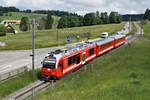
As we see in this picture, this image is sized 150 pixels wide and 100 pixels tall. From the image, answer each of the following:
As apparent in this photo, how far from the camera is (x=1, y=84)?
809 inches

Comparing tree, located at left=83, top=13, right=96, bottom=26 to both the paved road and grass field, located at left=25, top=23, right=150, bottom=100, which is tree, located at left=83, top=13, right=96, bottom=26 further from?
grass field, located at left=25, top=23, right=150, bottom=100

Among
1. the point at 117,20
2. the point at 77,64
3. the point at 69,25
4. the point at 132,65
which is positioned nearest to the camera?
the point at 77,64

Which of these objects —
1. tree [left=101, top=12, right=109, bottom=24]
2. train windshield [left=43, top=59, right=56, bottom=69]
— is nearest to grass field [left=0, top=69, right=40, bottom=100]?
train windshield [left=43, top=59, right=56, bottom=69]

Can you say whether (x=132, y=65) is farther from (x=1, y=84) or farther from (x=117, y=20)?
(x=117, y=20)

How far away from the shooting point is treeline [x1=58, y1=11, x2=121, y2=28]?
15579 cm

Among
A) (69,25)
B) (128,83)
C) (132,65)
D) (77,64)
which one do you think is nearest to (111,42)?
(132,65)

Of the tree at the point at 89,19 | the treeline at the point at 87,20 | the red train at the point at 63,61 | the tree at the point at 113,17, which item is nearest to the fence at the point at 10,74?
the red train at the point at 63,61

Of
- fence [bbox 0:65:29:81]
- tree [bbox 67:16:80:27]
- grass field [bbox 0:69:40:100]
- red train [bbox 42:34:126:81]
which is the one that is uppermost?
tree [bbox 67:16:80:27]

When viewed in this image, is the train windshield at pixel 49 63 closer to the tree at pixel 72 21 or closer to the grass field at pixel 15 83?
the grass field at pixel 15 83

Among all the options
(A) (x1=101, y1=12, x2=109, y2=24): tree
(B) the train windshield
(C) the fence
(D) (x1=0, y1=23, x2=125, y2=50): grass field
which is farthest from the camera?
(A) (x1=101, y1=12, x2=109, y2=24): tree

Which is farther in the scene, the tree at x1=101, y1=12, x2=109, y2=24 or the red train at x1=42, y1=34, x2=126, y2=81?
the tree at x1=101, y1=12, x2=109, y2=24

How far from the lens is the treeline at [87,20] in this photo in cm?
15579

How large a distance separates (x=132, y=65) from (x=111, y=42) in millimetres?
15056

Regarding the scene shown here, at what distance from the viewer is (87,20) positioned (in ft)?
551
